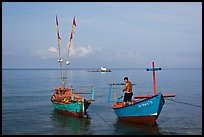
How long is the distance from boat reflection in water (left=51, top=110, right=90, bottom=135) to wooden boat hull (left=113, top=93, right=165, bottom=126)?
2.86m

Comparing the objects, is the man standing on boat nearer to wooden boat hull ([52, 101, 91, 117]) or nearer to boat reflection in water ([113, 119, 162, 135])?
boat reflection in water ([113, 119, 162, 135])

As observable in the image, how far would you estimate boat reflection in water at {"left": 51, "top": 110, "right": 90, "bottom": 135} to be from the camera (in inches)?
708

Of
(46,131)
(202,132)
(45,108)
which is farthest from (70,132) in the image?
(45,108)

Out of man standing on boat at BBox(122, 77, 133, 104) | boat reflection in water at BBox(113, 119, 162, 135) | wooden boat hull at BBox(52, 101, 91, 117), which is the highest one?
man standing on boat at BBox(122, 77, 133, 104)

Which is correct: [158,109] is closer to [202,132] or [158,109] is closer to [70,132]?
[202,132]

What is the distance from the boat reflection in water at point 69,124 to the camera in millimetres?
17986

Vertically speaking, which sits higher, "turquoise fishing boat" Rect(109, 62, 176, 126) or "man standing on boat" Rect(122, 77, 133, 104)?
"man standing on boat" Rect(122, 77, 133, 104)

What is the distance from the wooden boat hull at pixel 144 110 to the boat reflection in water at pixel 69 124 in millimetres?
2856

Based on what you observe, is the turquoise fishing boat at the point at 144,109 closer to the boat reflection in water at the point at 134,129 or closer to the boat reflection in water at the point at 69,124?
the boat reflection in water at the point at 134,129

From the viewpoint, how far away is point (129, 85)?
18.8 m

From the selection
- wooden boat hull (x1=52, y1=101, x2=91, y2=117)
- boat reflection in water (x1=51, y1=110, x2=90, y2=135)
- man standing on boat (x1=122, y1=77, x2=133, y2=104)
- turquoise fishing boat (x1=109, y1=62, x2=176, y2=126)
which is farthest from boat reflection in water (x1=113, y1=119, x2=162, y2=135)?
wooden boat hull (x1=52, y1=101, x2=91, y2=117)

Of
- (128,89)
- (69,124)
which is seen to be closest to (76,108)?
(69,124)

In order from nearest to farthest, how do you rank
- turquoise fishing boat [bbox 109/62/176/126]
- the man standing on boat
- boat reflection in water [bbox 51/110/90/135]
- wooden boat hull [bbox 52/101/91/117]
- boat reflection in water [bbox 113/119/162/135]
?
boat reflection in water [bbox 113/119/162/135] → turquoise fishing boat [bbox 109/62/176/126] → boat reflection in water [bbox 51/110/90/135] → the man standing on boat → wooden boat hull [bbox 52/101/91/117]

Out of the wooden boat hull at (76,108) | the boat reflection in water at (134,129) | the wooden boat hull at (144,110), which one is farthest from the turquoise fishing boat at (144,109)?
the wooden boat hull at (76,108)
